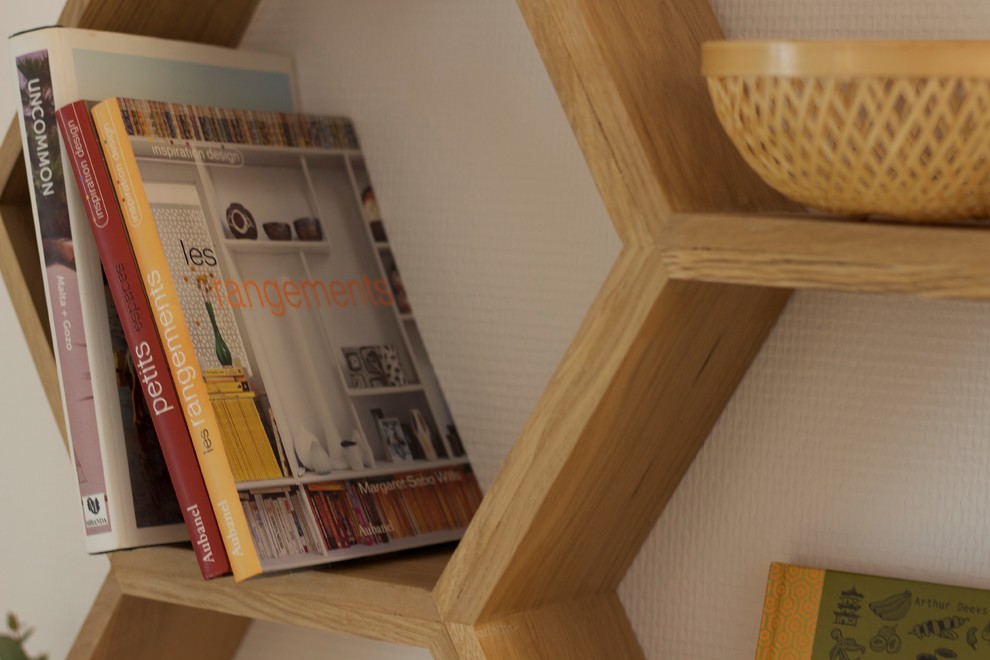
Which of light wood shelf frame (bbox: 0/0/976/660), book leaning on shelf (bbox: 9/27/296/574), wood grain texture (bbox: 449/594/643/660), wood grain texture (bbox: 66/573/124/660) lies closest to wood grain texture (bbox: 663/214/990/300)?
light wood shelf frame (bbox: 0/0/976/660)

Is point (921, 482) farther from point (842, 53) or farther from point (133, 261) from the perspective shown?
point (133, 261)

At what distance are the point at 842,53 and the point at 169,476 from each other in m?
0.55

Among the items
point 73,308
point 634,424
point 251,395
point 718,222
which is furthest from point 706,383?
point 73,308

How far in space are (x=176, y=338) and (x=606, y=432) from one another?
0.29 meters

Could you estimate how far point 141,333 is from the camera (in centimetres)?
73

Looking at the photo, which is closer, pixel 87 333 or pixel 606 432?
pixel 606 432

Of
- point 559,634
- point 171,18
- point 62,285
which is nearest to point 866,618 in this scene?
point 559,634

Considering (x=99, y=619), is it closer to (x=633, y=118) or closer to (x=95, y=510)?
(x=95, y=510)

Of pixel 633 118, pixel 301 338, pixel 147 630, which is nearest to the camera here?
pixel 633 118

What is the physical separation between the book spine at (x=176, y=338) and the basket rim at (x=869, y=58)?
1.32 feet

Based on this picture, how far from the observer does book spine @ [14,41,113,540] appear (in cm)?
77

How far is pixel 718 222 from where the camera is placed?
528 millimetres

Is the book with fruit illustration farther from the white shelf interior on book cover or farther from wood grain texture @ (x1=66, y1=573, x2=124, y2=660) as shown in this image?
wood grain texture @ (x1=66, y1=573, x2=124, y2=660)

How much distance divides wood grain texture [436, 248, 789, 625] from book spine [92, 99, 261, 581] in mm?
143
